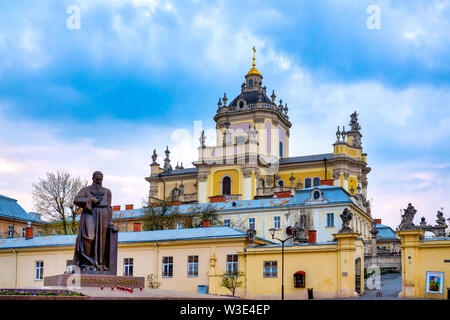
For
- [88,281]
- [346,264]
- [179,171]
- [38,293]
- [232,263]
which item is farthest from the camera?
[179,171]

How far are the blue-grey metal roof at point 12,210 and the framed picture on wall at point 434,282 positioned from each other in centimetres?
4858

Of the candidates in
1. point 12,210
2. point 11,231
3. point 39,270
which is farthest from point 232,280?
point 12,210

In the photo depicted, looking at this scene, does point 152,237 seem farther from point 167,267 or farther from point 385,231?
point 385,231

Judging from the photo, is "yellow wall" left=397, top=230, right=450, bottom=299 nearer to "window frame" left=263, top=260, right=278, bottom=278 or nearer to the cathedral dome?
"window frame" left=263, top=260, right=278, bottom=278

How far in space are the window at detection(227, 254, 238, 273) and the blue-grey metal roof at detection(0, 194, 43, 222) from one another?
1451 inches

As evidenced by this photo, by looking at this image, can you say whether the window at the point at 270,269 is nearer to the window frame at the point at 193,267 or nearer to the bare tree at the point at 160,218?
the window frame at the point at 193,267

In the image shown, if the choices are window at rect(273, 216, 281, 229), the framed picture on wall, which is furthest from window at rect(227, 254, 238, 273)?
window at rect(273, 216, 281, 229)

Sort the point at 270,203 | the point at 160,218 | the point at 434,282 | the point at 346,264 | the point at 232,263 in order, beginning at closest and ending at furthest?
the point at 434,282 → the point at 346,264 → the point at 232,263 → the point at 270,203 → the point at 160,218

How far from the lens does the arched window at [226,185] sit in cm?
7544

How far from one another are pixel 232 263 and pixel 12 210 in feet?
128

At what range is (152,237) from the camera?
39000mm
